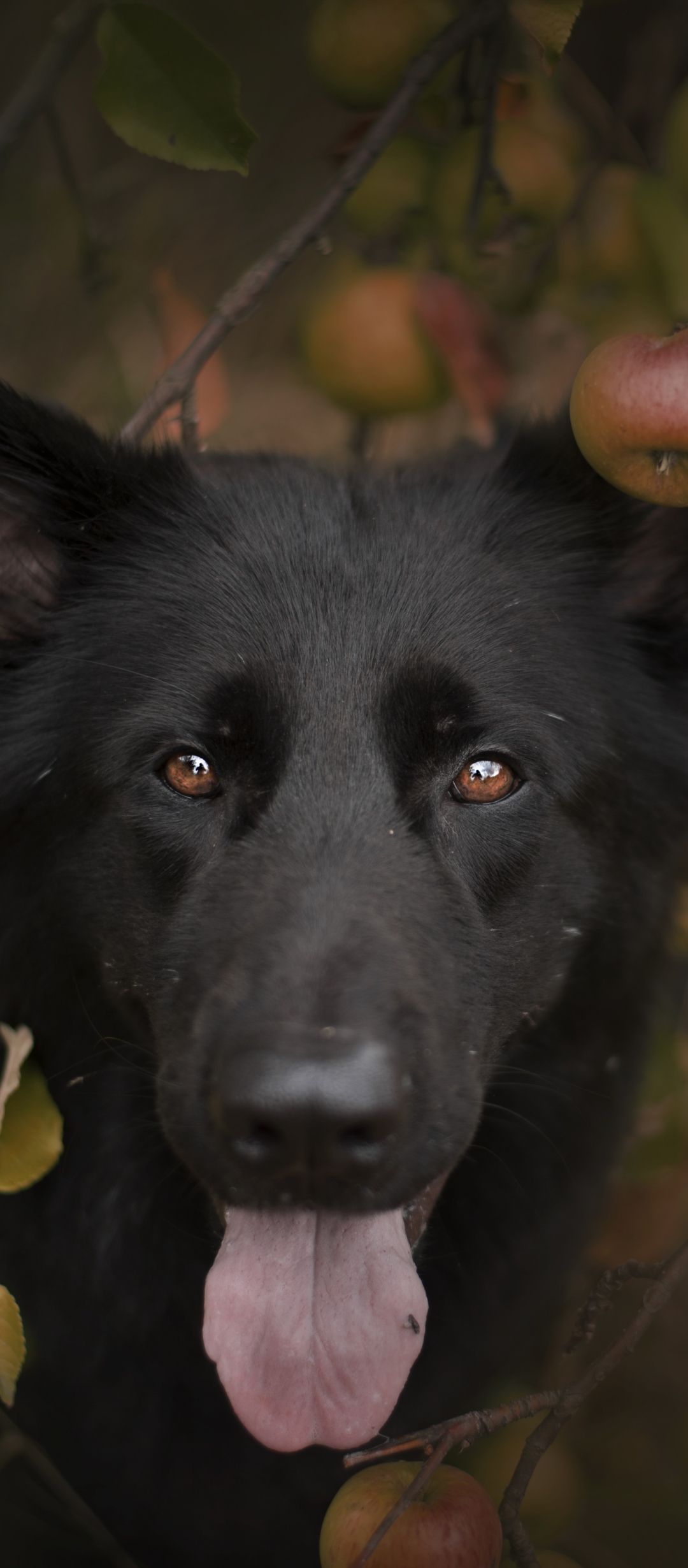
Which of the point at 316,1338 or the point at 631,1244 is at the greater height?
the point at 316,1338

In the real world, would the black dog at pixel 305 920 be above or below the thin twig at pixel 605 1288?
above

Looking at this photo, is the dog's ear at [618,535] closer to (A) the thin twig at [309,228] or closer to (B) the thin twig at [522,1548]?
(A) the thin twig at [309,228]

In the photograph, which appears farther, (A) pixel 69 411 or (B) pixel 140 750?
(A) pixel 69 411

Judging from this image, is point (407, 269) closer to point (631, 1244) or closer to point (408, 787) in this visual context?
point (408, 787)

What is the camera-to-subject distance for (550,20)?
171cm

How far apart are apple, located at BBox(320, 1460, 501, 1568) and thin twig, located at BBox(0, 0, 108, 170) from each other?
2.49m

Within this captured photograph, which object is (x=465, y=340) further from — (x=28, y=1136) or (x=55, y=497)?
(x=28, y=1136)

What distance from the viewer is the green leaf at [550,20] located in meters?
1.71

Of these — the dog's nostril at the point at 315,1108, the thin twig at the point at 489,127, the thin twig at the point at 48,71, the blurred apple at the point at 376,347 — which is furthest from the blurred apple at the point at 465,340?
the dog's nostril at the point at 315,1108

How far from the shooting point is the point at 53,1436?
2402mm

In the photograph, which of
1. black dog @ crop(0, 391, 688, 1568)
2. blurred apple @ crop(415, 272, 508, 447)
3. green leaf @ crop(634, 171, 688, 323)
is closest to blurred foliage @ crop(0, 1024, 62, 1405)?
black dog @ crop(0, 391, 688, 1568)

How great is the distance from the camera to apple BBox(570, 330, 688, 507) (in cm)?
163

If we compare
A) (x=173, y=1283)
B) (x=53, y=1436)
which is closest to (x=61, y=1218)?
(x=173, y=1283)

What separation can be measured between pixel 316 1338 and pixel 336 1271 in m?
0.09
